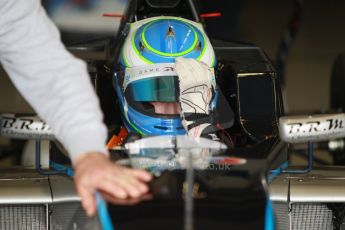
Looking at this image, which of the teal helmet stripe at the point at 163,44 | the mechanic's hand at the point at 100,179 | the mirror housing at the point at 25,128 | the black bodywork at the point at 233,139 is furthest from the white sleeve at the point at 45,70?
the teal helmet stripe at the point at 163,44

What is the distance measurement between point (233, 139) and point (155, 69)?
1.46ft

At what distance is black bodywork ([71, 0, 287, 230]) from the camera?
2184 millimetres

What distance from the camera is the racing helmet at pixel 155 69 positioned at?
3.34m

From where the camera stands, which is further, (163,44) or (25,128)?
(163,44)

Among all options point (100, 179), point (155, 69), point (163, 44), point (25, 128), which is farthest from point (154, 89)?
point (100, 179)

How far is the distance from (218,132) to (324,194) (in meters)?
0.53

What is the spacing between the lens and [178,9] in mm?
4121

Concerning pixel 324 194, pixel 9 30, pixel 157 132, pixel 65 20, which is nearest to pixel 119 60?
pixel 157 132

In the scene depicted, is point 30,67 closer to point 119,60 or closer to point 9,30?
point 9,30

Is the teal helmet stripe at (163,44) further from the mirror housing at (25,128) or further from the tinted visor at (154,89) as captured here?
the mirror housing at (25,128)

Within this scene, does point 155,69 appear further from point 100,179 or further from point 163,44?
point 100,179

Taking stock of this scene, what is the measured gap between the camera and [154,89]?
339cm

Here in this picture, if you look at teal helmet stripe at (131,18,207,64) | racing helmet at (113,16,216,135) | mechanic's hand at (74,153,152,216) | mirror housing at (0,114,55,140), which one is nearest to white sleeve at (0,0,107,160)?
mechanic's hand at (74,153,152,216)

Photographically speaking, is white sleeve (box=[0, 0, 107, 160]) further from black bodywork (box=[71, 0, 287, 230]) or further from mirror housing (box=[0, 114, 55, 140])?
mirror housing (box=[0, 114, 55, 140])
